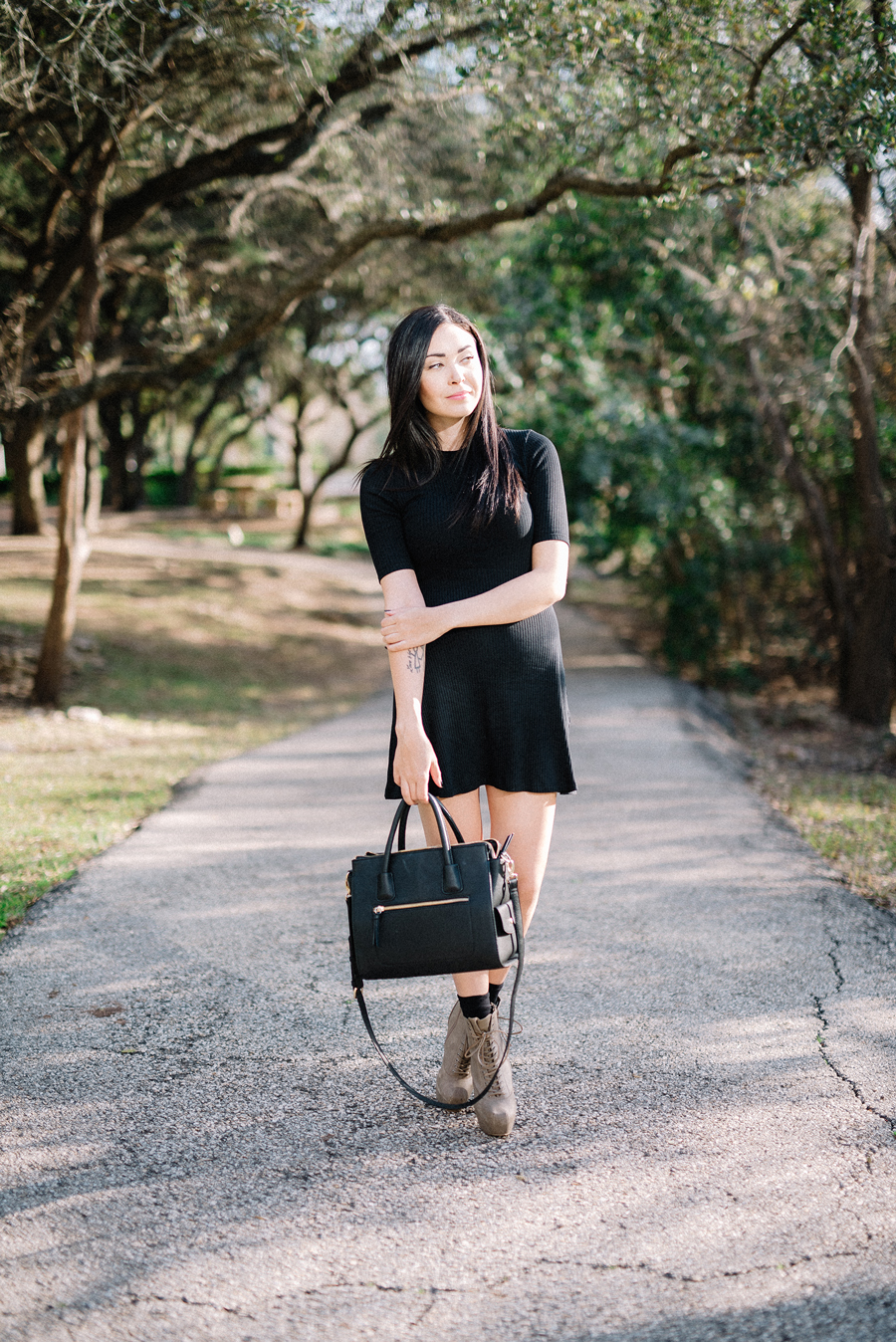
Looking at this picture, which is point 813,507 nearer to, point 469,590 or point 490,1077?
point 469,590

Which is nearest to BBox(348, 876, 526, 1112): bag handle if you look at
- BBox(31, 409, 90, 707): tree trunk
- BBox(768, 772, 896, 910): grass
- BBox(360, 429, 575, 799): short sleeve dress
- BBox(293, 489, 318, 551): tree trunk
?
BBox(360, 429, 575, 799): short sleeve dress

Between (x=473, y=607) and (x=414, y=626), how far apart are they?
0.51 ft

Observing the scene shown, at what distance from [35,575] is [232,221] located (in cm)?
714

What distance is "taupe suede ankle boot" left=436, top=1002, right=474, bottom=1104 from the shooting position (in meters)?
2.73

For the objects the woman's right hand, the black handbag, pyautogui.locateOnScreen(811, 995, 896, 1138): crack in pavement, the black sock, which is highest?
the woman's right hand

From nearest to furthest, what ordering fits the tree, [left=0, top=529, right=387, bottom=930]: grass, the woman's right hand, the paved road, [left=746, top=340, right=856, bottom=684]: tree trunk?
the paved road < the woman's right hand < the tree < [left=0, top=529, right=387, bottom=930]: grass < [left=746, top=340, right=856, bottom=684]: tree trunk

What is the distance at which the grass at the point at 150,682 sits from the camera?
585 centimetres

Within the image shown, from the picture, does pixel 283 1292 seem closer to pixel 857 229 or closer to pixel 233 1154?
pixel 233 1154

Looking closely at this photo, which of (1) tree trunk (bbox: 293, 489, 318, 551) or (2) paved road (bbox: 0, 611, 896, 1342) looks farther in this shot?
(1) tree trunk (bbox: 293, 489, 318, 551)

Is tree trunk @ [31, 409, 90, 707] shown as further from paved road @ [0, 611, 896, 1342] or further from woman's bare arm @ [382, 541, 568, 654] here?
woman's bare arm @ [382, 541, 568, 654]

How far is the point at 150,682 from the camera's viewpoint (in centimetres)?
1123

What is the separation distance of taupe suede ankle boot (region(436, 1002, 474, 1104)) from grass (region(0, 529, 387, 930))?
2.20 m

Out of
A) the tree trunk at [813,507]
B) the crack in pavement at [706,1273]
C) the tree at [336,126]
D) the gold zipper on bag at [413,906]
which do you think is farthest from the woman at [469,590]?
the tree trunk at [813,507]

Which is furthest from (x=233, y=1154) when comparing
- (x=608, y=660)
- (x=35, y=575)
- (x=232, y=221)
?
(x=35, y=575)
